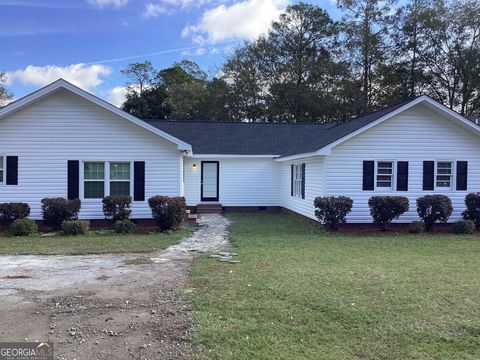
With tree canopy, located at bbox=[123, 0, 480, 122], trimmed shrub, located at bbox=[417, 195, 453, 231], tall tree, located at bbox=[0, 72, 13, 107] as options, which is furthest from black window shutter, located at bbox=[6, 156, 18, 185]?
tall tree, located at bbox=[0, 72, 13, 107]

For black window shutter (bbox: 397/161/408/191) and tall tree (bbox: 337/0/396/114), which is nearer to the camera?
black window shutter (bbox: 397/161/408/191)

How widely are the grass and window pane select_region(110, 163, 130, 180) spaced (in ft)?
7.34

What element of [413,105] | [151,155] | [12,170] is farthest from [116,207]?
[413,105]

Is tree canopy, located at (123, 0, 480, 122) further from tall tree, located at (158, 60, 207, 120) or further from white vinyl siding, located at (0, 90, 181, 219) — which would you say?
white vinyl siding, located at (0, 90, 181, 219)

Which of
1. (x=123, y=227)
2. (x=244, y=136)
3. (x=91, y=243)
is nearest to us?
(x=91, y=243)

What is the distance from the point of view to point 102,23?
1680 cm

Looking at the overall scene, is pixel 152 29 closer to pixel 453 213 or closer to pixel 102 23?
pixel 102 23

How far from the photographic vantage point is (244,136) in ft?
73.3

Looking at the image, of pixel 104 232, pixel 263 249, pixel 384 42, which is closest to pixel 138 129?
pixel 104 232

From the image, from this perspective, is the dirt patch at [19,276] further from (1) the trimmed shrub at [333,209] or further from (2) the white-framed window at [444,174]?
(2) the white-framed window at [444,174]

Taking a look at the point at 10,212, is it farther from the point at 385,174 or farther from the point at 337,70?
the point at 337,70

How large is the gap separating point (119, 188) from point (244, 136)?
951 cm

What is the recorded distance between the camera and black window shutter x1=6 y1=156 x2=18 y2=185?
13.8 m

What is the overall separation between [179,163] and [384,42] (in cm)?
2914
